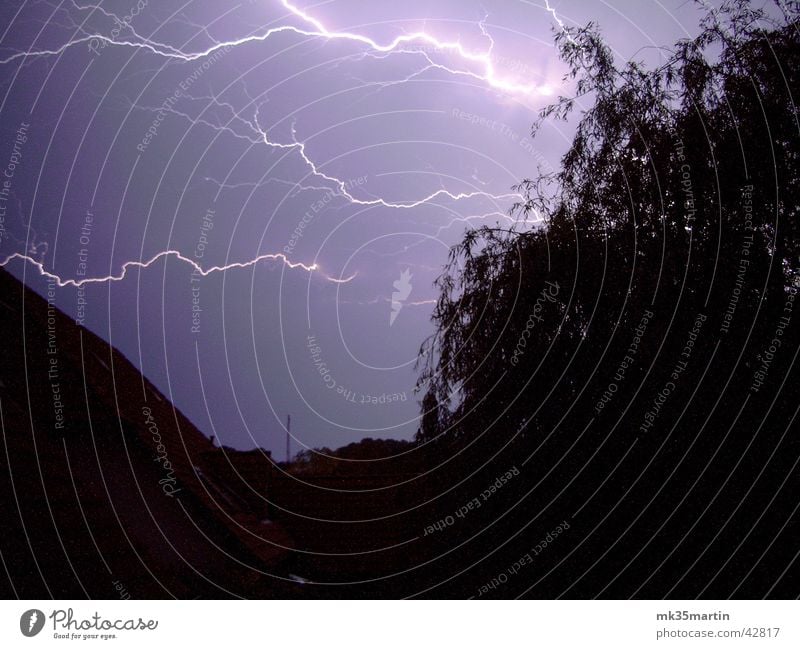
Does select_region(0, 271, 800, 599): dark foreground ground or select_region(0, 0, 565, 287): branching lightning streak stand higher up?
select_region(0, 0, 565, 287): branching lightning streak

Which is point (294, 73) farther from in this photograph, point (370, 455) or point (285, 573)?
point (285, 573)

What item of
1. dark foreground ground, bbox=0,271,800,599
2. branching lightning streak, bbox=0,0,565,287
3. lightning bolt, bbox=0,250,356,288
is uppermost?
branching lightning streak, bbox=0,0,565,287

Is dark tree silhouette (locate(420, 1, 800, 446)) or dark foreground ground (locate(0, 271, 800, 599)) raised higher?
dark tree silhouette (locate(420, 1, 800, 446))

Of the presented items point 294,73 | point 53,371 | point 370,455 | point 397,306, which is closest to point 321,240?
point 397,306

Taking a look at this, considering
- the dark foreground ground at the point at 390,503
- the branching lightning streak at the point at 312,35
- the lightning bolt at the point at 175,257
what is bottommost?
the dark foreground ground at the point at 390,503

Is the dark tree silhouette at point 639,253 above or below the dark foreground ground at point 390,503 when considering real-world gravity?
above

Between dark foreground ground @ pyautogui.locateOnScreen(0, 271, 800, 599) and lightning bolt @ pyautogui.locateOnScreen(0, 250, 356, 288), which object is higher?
lightning bolt @ pyautogui.locateOnScreen(0, 250, 356, 288)

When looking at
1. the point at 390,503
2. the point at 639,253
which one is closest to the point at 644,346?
the point at 639,253

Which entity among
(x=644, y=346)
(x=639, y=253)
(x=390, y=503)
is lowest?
(x=390, y=503)

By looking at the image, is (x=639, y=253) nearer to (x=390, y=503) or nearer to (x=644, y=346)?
(x=644, y=346)

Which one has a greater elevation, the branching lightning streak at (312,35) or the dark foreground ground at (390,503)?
the branching lightning streak at (312,35)

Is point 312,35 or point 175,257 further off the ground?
point 312,35

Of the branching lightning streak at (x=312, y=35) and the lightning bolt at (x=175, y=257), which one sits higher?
the branching lightning streak at (x=312, y=35)
